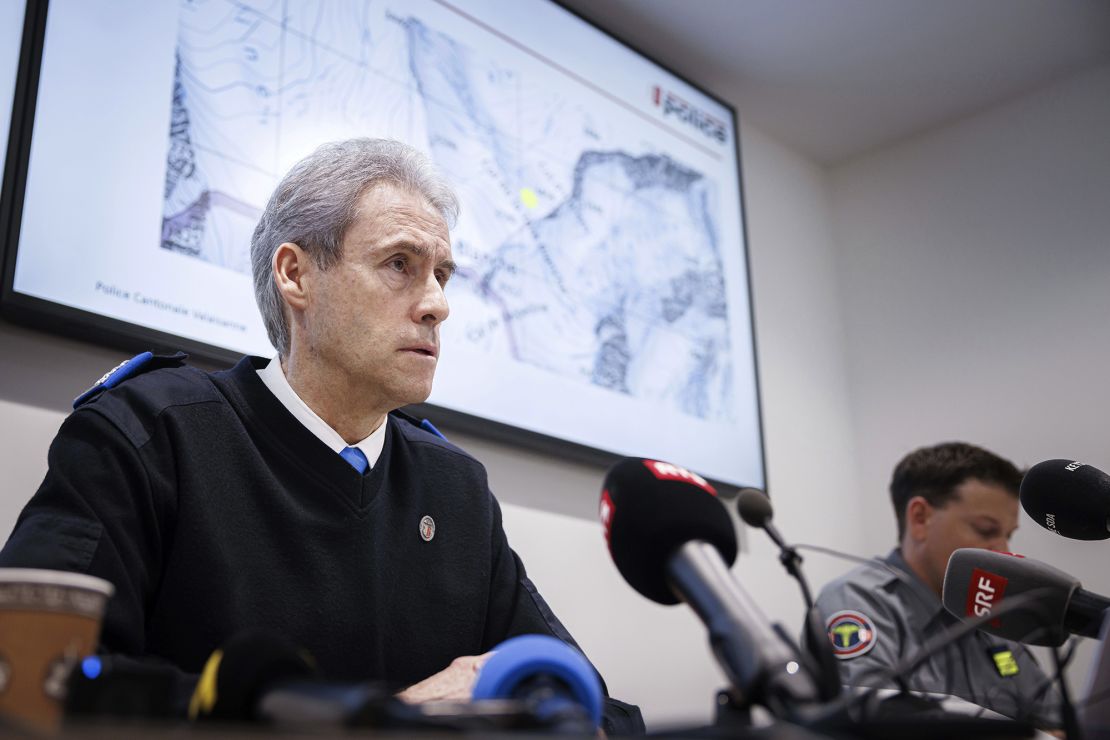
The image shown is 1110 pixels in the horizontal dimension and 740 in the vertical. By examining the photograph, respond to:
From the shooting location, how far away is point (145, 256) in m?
→ 1.85

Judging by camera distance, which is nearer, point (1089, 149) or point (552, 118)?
point (552, 118)

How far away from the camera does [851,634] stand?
2.41m

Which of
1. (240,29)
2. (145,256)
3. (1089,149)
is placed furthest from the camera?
(1089,149)

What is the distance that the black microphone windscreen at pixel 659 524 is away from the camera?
0.86 metres

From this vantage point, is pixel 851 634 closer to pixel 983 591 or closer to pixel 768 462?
pixel 768 462

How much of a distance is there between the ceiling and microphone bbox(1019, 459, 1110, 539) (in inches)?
84.3

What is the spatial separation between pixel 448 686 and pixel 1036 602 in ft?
2.11

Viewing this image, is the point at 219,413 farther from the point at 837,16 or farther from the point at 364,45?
the point at 837,16

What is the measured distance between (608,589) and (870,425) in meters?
1.54

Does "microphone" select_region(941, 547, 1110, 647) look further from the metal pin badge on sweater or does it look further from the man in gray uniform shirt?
the man in gray uniform shirt

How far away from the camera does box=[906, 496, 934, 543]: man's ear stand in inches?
111

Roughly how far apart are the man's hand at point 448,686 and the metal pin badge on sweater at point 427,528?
1.22ft

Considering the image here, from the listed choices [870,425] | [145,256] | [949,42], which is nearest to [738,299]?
[870,425]

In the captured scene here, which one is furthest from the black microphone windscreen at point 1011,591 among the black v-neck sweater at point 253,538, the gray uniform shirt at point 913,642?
the gray uniform shirt at point 913,642
